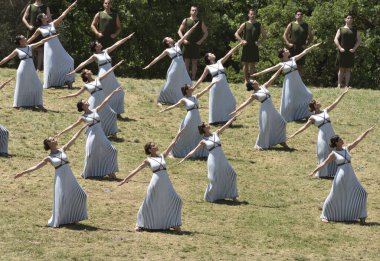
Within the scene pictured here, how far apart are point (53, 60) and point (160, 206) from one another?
1130 centimetres

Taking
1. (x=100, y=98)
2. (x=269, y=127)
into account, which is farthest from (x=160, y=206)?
(x=269, y=127)

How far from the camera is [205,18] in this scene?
56.5 meters

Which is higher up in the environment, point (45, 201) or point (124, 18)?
point (124, 18)

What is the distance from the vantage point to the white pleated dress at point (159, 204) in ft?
93.1

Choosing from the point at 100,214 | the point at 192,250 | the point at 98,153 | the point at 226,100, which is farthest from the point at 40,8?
the point at 192,250

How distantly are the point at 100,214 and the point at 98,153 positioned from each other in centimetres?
270

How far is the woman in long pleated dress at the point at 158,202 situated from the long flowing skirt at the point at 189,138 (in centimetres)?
547

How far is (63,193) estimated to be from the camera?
2839 cm

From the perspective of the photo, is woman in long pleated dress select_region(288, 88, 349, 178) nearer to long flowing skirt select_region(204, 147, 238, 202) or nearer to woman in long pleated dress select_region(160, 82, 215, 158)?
woman in long pleated dress select_region(160, 82, 215, 158)

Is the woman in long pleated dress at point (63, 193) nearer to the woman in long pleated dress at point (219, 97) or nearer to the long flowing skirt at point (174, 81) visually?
the woman in long pleated dress at point (219, 97)

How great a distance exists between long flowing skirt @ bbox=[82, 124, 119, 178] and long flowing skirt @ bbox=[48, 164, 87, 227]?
11.5ft

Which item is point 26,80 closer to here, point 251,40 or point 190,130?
point 190,130

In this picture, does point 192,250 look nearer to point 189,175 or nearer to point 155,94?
point 189,175

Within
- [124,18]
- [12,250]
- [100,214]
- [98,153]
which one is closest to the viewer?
[12,250]
